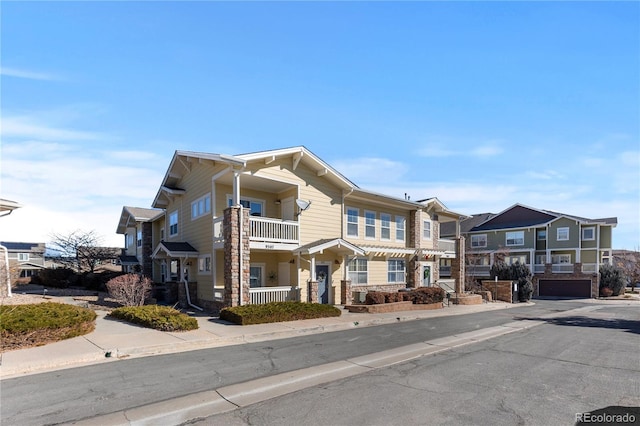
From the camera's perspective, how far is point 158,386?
7.34 m

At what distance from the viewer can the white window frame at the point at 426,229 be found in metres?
27.9

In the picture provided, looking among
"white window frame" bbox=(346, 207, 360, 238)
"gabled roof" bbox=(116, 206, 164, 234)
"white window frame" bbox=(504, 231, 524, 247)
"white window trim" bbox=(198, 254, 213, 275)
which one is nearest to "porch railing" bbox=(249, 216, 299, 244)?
"white window trim" bbox=(198, 254, 213, 275)

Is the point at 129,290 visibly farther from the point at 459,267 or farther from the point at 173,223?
the point at 459,267

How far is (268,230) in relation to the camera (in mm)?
18344

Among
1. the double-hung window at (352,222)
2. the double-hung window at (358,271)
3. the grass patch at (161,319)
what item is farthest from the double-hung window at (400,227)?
the grass patch at (161,319)

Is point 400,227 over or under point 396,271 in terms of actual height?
over

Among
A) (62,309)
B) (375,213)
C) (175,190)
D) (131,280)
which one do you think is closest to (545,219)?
(375,213)

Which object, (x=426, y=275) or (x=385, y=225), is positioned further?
(x=426, y=275)

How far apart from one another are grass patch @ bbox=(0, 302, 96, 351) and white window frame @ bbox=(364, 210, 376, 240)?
15815 millimetres

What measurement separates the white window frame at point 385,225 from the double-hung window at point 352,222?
7.70 feet

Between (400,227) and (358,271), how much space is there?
5.15m

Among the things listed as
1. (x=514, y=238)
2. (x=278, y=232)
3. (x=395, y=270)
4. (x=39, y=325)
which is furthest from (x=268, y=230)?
(x=514, y=238)

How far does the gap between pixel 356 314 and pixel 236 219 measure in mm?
7070

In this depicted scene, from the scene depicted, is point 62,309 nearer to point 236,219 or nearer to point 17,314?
point 17,314
